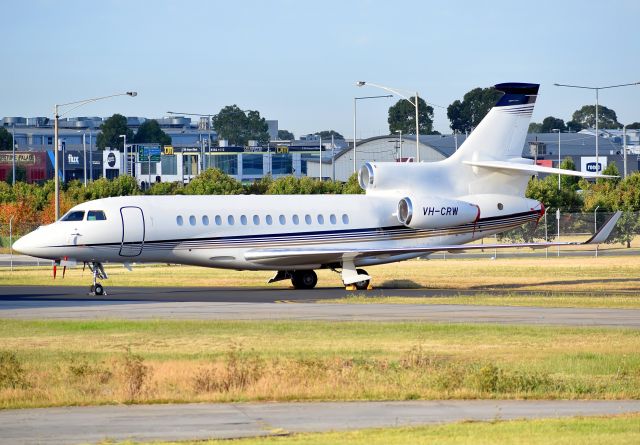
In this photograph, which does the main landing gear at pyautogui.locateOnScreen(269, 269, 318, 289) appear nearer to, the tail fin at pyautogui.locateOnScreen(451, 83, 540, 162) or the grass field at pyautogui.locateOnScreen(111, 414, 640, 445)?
the tail fin at pyautogui.locateOnScreen(451, 83, 540, 162)

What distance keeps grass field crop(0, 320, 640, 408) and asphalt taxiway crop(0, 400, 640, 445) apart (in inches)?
22.1

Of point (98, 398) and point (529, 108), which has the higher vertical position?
point (529, 108)

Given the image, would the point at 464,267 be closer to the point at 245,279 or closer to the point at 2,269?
the point at 245,279

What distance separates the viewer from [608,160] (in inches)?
5231

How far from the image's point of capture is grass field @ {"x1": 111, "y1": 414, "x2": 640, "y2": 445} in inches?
515

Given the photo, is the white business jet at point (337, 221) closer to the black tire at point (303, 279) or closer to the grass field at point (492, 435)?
the black tire at point (303, 279)

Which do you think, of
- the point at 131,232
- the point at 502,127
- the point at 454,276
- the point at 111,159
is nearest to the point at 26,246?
the point at 131,232

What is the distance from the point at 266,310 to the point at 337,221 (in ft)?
32.6

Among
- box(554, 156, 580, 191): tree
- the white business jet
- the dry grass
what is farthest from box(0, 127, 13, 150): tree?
the white business jet

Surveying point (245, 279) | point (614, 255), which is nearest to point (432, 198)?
point (245, 279)

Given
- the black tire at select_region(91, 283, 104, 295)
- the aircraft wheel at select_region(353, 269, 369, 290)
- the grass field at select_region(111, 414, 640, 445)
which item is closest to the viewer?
the grass field at select_region(111, 414, 640, 445)

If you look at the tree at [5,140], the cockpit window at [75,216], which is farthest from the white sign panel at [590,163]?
the tree at [5,140]

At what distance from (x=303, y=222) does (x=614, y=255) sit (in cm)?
2431

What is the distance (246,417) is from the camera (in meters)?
14.9
